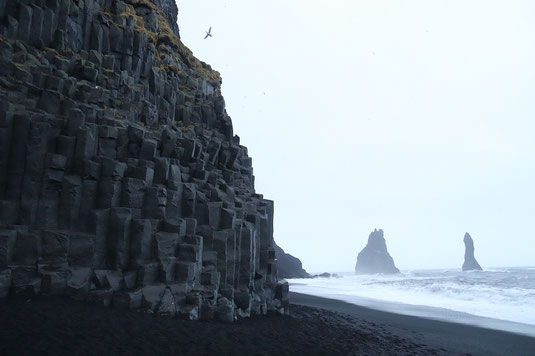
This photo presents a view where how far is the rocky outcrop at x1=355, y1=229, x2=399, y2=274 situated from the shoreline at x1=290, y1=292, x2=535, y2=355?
120291 mm

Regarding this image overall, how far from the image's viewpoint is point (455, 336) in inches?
800

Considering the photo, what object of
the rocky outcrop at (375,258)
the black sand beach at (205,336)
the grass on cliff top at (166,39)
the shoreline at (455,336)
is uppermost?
the grass on cliff top at (166,39)

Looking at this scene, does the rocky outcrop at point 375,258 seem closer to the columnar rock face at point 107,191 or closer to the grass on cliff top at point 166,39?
the grass on cliff top at point 166,39

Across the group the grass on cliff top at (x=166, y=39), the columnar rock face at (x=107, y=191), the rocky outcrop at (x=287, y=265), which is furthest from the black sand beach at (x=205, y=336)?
the rocky outcrop at (x=287, y=265)

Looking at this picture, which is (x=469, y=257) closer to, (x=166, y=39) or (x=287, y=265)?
(x=287, y=265)

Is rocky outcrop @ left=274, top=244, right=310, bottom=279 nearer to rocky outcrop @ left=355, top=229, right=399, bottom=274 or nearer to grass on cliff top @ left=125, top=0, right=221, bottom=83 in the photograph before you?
rocky outcrop @ left=355, top=229, right=399, bottom=274

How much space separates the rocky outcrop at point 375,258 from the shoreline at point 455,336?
4736 inches

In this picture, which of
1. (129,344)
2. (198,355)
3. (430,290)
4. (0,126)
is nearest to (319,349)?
(198,355)

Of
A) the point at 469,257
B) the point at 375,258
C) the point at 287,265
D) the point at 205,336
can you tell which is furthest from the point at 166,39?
the point at 469,257

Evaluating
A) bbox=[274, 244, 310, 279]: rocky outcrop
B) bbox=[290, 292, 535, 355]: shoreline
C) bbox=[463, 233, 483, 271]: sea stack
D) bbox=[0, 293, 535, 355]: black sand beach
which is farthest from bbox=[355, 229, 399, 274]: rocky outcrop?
bbox=[0, 293, 535, 355]: black sand beach

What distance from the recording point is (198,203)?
59.4ft

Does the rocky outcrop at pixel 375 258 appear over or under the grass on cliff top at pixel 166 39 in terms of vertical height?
under

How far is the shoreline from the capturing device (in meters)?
17.3

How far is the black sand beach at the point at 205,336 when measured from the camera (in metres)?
9.84
